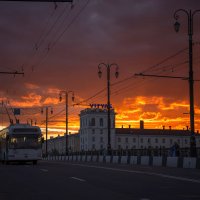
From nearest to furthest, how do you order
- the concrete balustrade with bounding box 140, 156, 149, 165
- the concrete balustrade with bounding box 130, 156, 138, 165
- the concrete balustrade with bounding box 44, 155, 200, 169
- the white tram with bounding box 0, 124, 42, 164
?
the concrete balustrade with bounding box 44, 155, 200, 169
the concrete balustrade with bounding box 140, 156, 149, 165
the white tram with bounding box 0, 124, 42, 164
the concrete balustrade with bounding box 130, 156, 138, 165

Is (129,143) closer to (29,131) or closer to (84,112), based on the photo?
(84,112)

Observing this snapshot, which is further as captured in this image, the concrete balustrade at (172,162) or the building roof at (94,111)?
the building roof at (94,111)

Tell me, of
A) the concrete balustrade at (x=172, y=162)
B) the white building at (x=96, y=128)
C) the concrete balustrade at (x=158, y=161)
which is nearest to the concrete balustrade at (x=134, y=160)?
the concrete balustrade at (x=158, y=161)

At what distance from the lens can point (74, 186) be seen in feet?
48.3

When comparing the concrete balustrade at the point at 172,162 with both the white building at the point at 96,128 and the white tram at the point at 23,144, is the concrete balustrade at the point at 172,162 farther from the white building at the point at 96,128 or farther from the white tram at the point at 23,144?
the white building at the point at 96,128

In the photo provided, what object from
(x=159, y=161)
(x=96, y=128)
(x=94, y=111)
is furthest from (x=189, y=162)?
(x=96, y=128)

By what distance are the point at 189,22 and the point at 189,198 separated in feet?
76.8

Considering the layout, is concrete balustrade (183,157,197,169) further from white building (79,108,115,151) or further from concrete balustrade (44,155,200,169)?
white building (79,108,115,151)

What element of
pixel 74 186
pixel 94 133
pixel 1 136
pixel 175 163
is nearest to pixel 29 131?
pixel 1 136

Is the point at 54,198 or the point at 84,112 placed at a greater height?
the point at 84,112

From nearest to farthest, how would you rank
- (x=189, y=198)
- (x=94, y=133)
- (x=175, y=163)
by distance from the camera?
(x=189, y=198)
(x=175, y=163)
(x=94, y=133)

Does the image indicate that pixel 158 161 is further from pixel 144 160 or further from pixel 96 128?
pixel 96 128

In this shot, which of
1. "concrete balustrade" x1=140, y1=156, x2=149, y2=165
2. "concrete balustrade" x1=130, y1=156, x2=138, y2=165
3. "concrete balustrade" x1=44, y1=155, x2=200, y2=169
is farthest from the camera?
"concrete balustrade" x1=130, y1=156, x2=138, y2=165

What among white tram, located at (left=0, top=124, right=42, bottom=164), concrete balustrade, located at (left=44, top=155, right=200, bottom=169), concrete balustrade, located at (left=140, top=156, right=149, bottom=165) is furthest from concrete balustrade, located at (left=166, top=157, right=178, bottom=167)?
white tram, located at (left=0, top=124, right=42, bottom=164)
